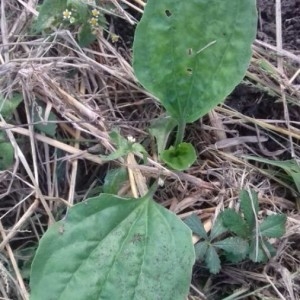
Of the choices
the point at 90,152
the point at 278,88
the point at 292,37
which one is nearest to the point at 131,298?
the point at 90,152

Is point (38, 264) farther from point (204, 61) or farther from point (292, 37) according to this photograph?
point (292, 37)

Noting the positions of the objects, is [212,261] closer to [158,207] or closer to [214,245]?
[214,245]

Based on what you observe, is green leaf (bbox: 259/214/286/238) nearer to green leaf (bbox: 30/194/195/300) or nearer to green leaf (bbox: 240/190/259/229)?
green leaf (bbox: 240/190/259/229)

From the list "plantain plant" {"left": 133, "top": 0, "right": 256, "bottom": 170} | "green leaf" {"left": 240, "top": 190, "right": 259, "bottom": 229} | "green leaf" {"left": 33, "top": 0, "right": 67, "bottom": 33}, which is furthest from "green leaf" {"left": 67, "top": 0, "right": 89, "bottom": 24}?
"green leaf" {"left": 240, "top": 190, "right": 259, "bottom": 229}

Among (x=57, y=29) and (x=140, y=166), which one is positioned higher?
(x=57, y=29)

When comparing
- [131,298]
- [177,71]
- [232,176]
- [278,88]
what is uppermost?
[177,71]
